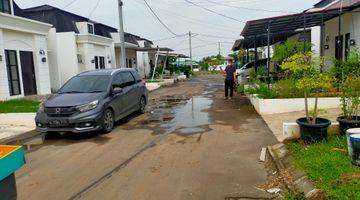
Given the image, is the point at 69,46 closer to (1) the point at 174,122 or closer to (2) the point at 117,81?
(2) the point at 117,81

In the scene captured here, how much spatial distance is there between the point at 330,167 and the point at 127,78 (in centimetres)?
771

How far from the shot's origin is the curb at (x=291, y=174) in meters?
4.46

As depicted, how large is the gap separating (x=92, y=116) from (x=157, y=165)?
10.2ft

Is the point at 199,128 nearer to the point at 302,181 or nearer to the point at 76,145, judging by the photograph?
the point at 76,145

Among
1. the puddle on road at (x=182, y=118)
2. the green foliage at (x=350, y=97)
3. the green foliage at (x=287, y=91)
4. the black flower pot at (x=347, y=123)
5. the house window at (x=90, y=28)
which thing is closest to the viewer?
the black flower pot at (x=347, y=123)

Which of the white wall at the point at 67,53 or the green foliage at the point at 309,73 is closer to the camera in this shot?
the green foliage at the point at 309,73

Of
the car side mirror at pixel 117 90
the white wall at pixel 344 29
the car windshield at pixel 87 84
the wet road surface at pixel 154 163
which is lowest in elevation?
the wet road surface at pixel 154 163

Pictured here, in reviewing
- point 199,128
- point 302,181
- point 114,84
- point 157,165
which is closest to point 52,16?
point 114,84

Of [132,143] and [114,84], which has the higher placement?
[114,84]

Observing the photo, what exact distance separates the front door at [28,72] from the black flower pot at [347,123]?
15811mm

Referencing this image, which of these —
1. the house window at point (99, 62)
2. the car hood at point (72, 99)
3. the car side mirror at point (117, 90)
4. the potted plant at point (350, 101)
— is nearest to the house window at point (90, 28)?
the house window at point (99, 62)

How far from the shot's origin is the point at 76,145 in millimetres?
8344

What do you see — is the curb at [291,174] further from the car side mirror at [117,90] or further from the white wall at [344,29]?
the white wall at [344,29]

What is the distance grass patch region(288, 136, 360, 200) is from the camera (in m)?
4.30
